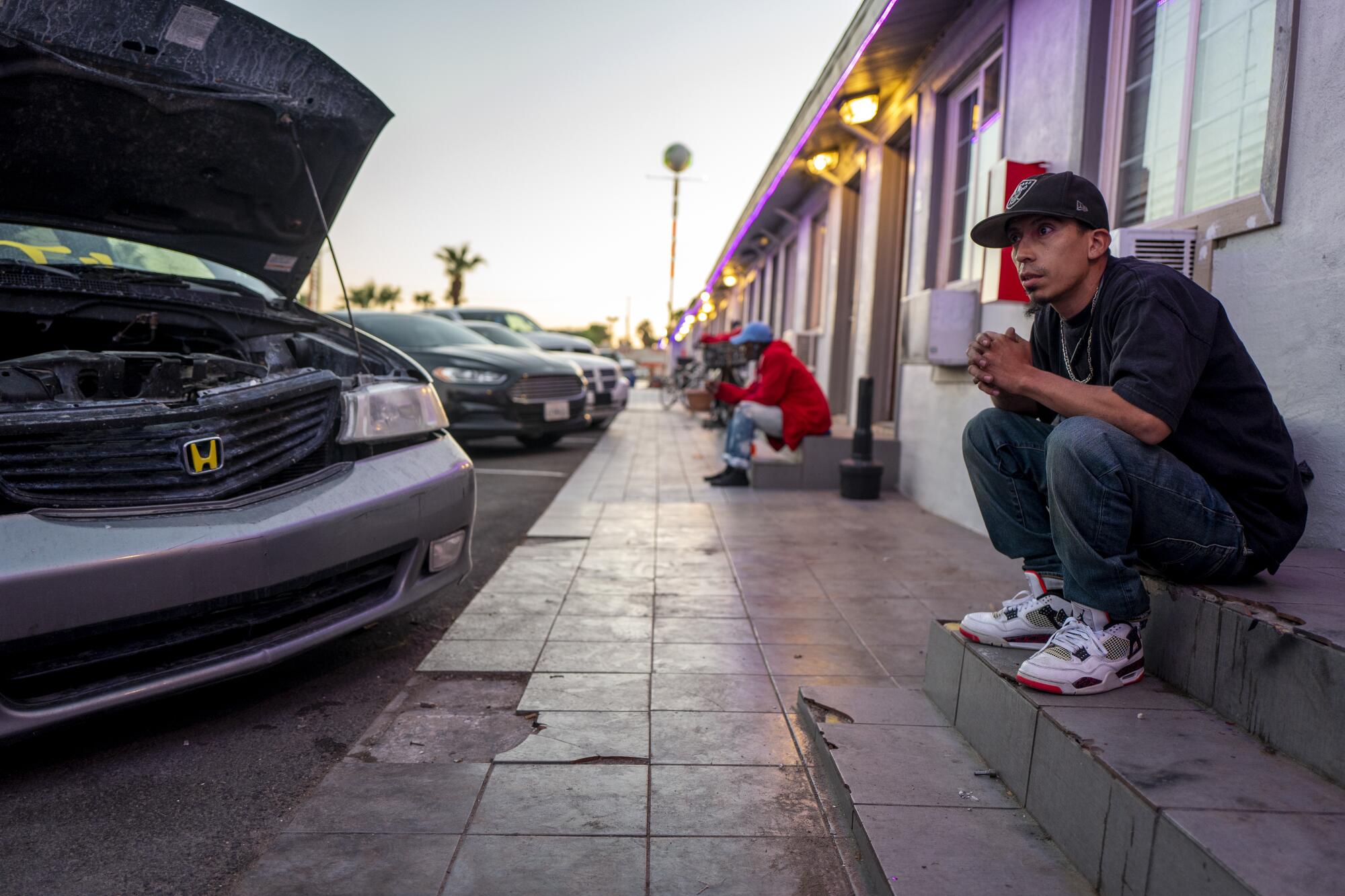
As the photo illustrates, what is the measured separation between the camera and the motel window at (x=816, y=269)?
13352mm

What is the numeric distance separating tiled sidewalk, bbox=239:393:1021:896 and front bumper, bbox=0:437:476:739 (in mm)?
477

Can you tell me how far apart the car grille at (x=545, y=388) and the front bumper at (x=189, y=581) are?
23.2ft

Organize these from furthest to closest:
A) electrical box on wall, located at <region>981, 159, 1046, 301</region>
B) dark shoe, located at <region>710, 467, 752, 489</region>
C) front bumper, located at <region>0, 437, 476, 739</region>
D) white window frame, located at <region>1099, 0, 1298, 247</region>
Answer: dark shoe, located at <region>710, 467, 752, 489</region> < electrical box on wall, located at <region>981, 159, 1046, 301</region> < white window frame, located at <region>1099, 0, 1298, 247</region> < front bumper, located at <region>0, 437, 476, 739</region>

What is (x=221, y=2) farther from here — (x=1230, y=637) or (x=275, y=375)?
(x=1230, y=637)

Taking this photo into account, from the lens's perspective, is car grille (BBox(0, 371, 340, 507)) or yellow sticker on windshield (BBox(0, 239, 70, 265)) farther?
yellow sticker on windshield (BBox(0, 239, 70, 265))

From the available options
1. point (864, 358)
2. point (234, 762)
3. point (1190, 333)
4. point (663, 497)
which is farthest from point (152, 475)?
point (864, 358)

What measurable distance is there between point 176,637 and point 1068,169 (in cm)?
452

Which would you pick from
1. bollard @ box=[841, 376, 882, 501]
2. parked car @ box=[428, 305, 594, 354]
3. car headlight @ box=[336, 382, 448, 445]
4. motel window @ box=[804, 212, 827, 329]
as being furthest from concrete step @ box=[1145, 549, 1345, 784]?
parked car @ box=[428, 305, 594, 354]

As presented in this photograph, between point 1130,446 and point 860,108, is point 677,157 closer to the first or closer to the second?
point 860,108

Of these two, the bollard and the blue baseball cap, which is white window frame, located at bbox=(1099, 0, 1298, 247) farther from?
the blue baseball cap

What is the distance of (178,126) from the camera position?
10.9 ft

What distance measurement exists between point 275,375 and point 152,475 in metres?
0.64


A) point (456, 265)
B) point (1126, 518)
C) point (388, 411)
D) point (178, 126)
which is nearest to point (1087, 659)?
point (1126, 518)

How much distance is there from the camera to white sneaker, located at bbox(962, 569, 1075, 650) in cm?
251
